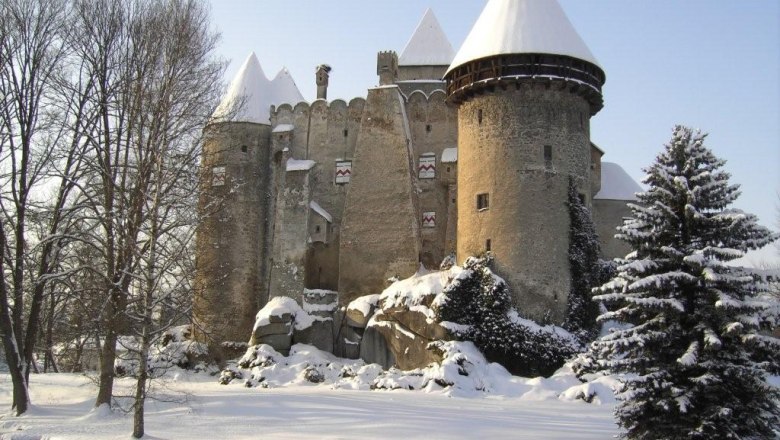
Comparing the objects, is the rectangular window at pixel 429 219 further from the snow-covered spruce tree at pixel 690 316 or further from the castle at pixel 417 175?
the snow-covered spruce tree at pixel 690 316

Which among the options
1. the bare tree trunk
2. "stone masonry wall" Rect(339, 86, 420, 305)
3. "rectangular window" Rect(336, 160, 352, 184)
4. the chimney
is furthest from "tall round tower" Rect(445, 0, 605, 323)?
the bare tree trunk

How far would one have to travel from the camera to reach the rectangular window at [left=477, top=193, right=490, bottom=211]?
2577 centimetres

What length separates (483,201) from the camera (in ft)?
85.1

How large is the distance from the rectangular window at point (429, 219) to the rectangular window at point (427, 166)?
1618 millimetres

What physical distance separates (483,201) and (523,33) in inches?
239

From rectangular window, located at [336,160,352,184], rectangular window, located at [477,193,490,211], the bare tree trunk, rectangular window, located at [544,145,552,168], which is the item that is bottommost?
the bare tree trunk

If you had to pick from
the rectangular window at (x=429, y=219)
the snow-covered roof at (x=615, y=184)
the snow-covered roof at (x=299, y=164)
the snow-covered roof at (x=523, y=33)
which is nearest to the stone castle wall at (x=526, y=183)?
the snow-covered roof at (x=523, y=33)

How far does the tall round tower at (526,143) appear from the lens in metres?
24.9

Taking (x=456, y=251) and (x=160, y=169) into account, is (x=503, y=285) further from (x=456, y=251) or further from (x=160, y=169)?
(x=160, y=169)

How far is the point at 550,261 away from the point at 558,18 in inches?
356

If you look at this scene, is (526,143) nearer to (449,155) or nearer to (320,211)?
(449,155)

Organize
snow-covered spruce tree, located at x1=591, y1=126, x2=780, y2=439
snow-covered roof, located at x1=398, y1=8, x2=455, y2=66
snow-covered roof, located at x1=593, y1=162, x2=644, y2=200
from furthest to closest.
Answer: snow-covered roof, located at x1=398, y1=8, x2=455, y2=66 < snow-covered roof, located at x1=593, y1=162, x2=644, y2=200 < snow-covered spruce tree, located at x1=591, y1=126, x2=780, y2=439

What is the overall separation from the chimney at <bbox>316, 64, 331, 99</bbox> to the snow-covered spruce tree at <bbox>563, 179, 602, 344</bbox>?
45.8 feet

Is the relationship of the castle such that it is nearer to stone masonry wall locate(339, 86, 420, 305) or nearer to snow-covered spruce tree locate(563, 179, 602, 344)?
stone masonry wall locate(339, 86, 420, 305)
